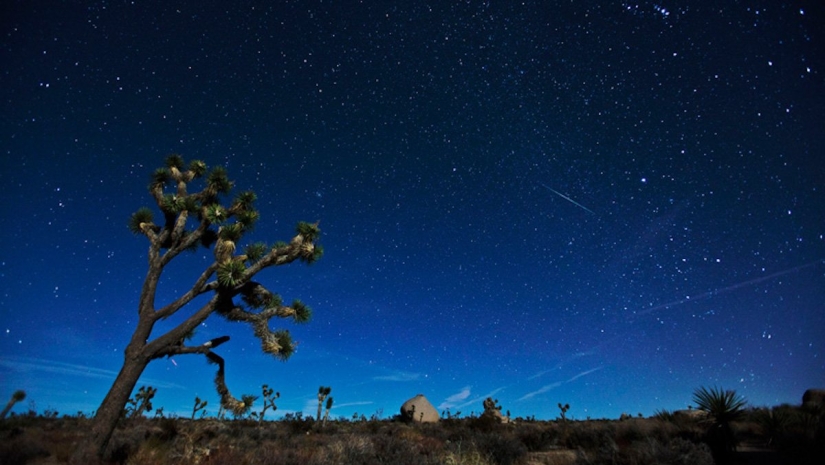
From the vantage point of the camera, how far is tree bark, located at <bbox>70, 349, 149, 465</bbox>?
354 inches

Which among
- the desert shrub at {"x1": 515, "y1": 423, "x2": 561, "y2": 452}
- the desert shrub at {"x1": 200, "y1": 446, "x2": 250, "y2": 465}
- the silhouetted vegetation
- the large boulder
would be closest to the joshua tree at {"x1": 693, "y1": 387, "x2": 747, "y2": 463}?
the silhouetted vegetation

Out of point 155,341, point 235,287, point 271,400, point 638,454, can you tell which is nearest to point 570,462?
point 638,454

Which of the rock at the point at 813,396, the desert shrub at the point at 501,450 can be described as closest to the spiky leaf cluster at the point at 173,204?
the desert shrub at the point at 501,450

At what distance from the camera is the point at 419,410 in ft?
113

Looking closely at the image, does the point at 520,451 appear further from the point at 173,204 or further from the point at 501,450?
the point at 173,204

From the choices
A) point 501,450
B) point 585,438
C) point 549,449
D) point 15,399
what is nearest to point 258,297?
point 501,450

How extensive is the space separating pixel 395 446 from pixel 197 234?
9563 mm

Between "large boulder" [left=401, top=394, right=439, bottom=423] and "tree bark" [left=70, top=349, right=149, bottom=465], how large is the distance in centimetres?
2686

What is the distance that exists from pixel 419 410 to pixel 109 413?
28792 millimetres

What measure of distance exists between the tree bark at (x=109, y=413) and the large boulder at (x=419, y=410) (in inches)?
1057

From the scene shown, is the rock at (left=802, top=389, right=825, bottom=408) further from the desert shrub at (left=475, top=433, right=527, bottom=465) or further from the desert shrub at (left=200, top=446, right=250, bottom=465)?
the desert shrub at (left=200, top=446, right=250, bottom=465)

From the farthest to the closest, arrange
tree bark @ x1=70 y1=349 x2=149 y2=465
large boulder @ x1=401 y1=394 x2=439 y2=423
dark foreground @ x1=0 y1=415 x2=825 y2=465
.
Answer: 1. large boulder @ x1=401 y1=394 x2=439 y2=423
2. tree bark @ x1=70 y1=349 x2=149 y2=465
3. dark foreground @ x1=0 y1=415 x2=825 y2=465

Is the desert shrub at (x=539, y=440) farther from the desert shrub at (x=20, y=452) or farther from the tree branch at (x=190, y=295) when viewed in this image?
the desert shrub at (x=20, y=452)

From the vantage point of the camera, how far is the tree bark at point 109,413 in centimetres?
898
